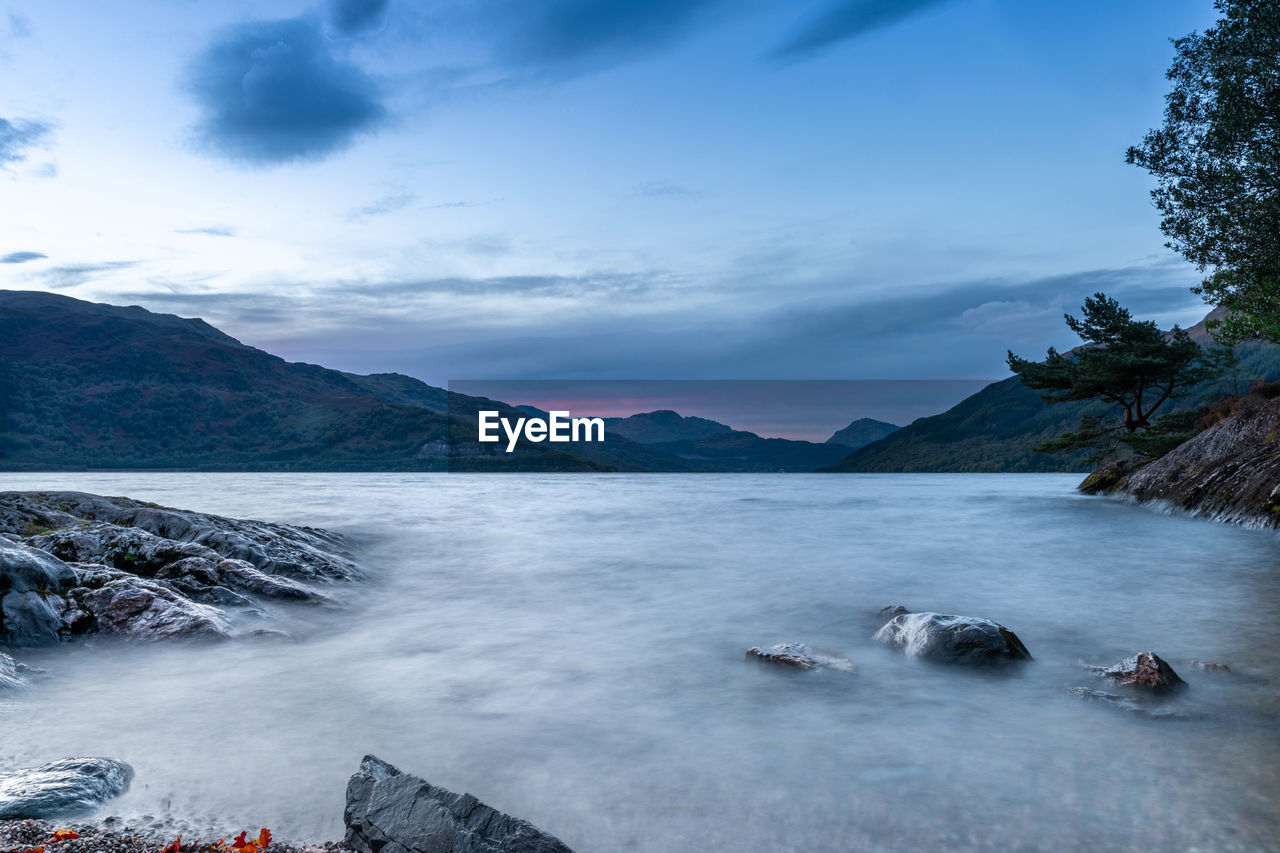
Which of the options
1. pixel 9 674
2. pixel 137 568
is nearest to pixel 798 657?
pixel 9 674

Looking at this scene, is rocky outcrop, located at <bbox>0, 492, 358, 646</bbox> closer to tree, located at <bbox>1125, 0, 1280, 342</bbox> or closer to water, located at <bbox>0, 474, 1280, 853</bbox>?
water, located at <bbox>0, 474, 1280, 853</bbox>

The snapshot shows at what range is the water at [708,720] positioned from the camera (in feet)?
14.9

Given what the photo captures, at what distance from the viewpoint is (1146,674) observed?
681 cm

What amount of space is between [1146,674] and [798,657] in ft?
11.0

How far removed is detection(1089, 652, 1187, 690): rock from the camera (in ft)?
22.1

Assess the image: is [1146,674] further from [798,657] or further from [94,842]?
[94,842]

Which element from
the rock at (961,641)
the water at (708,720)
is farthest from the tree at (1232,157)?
the rock at (961,641)

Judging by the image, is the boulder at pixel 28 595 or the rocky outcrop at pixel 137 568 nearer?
the boulder at pixel 28 595

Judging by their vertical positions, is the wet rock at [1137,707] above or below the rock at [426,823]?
below

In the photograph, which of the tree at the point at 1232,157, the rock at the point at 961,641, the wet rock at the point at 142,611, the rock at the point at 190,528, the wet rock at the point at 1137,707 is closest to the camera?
the wet rock at the point at 1137,707

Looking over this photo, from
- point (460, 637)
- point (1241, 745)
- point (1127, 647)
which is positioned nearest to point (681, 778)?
point (1241, 745)

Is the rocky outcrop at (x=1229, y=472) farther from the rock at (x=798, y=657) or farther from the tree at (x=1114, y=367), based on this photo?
the rock at (x=798, y=657)

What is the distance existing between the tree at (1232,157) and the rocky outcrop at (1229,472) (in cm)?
315

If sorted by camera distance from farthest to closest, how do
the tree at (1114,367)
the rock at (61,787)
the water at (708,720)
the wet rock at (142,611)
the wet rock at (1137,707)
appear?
1. the tree at (1114,367)
2. the wet rock at (142,611)
3. the wet rock at (1137,707)
4. the water at (708,720)
5. the rock at (61,787)
